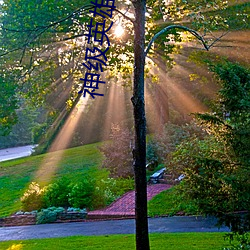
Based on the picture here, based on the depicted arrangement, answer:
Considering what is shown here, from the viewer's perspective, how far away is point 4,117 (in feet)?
31.5

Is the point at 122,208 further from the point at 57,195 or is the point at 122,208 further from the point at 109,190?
the point at 57,195

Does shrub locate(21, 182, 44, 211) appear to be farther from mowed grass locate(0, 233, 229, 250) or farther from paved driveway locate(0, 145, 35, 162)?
paved driveway locate(0, 145, 35, 162)

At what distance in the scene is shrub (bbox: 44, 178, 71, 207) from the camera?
471 inches

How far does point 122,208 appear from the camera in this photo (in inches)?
431

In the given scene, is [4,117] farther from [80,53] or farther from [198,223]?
[198,223]

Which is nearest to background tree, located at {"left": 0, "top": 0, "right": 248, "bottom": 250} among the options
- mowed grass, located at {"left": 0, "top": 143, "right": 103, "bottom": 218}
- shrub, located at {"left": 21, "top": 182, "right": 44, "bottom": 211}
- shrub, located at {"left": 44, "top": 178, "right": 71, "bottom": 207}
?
shrub, located at {"left": 44, "top": 178, "right": 71, "bottom": 207}

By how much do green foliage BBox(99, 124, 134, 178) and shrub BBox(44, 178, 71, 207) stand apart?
3.20m

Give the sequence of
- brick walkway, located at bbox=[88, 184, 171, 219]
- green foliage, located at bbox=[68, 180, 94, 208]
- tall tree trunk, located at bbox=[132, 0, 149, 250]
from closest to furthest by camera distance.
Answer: tall tree trunk, located at bbox=[132, 0, 149, 250] → brick walkway, located at bbox=[88, 184, 171, 219] → green foliage, located at bbox=[68, 180, 94, 208]

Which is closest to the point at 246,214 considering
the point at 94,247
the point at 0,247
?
the point at 94,247

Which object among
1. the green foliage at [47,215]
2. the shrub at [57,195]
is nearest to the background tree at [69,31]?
the shrub at [57,195]

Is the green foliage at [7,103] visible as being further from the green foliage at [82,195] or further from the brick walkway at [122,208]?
the brick walkway at [122,208]

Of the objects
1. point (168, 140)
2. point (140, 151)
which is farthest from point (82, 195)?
point (140, 151)

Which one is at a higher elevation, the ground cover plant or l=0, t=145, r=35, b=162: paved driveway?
the ground cover plant

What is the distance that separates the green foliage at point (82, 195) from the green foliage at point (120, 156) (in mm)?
3122
